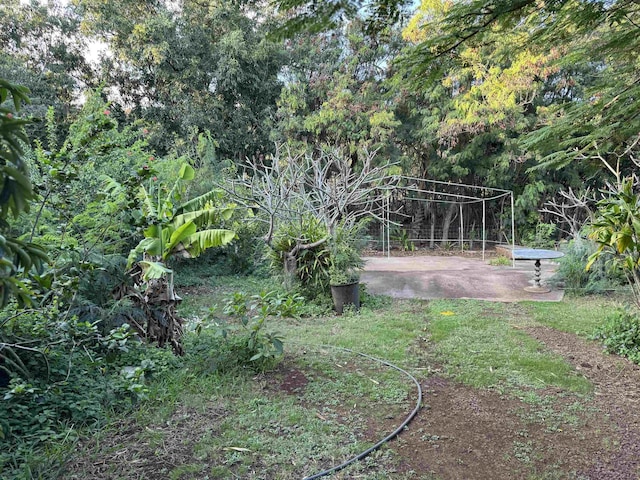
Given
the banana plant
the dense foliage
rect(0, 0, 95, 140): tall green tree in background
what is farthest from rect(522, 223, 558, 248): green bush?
rect(0, 0, 95, 140): tall green tree in background

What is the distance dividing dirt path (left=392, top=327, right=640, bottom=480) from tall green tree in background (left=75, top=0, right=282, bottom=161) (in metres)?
10.6

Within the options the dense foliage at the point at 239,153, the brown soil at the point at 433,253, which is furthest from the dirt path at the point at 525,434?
the brown soil at the point at 433,253

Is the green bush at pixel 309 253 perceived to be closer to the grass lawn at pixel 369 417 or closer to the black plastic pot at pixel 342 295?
the black plastic pot at pixel 342 295

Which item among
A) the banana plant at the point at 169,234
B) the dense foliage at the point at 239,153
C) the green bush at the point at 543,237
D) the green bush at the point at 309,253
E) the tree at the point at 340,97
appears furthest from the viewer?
the green bush at the point at 543,237

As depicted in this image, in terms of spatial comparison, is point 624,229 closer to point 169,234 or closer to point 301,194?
point 301,194

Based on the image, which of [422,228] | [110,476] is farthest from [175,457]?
[422,228]

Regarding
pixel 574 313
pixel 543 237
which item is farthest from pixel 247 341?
pixel 543 237

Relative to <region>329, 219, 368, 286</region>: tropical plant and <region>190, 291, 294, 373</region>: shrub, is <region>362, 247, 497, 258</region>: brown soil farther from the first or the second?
<region>190, 291, 294, 373</region>: shrub

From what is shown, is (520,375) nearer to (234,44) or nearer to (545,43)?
(545,43)

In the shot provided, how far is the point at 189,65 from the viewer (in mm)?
12047

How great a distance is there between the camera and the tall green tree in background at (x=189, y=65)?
11.3m

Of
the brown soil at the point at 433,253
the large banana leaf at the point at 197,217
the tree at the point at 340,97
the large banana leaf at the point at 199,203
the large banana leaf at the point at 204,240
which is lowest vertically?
the brown soil at the point at 433,253

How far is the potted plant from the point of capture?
225 inches

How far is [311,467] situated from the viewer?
86.4 inches
